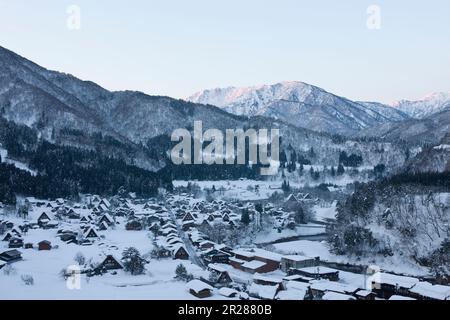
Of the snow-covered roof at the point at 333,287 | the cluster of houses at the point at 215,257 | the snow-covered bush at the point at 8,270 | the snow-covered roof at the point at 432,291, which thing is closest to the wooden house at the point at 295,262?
the cluster of houses at the point at 215,257

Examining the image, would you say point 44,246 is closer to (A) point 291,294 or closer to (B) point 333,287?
(A) point 291,294

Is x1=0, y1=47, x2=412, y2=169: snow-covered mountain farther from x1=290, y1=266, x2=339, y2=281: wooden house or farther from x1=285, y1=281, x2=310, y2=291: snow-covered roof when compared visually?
x1=285, y1=281, x2=310, y2=291: snow-covered roof

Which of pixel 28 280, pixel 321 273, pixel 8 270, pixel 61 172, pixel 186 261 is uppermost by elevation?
pixel 61 172

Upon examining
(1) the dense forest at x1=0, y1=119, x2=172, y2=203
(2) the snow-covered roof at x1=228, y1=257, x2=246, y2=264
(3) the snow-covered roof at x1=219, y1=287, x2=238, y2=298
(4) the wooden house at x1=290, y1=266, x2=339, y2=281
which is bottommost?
(4) the wooden house at x1=290, y1=266, x2=339, y2=281

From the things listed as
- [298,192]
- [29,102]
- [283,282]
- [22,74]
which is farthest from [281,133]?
[283,282]

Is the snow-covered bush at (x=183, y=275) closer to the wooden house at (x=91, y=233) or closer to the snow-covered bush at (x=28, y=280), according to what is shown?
the snow-covered bush at (x=28, y=280)

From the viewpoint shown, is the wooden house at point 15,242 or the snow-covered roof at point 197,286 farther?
the wooden house at point 15,242

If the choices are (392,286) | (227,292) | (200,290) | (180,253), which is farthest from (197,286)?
(392,286)

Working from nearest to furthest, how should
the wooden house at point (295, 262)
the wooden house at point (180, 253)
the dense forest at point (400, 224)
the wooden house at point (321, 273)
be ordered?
the wooden house at point (321, 273)
the wooden house at point (295, 262)
the wooden house at point (180, 253)
the dense forest at point (400, 224)

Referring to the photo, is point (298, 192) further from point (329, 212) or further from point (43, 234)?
point (43, 234)

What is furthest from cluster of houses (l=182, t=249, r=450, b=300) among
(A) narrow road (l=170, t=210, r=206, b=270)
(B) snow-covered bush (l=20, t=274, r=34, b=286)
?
(B) snow-covered bush (l=20, t=274, r=34, b=286)
